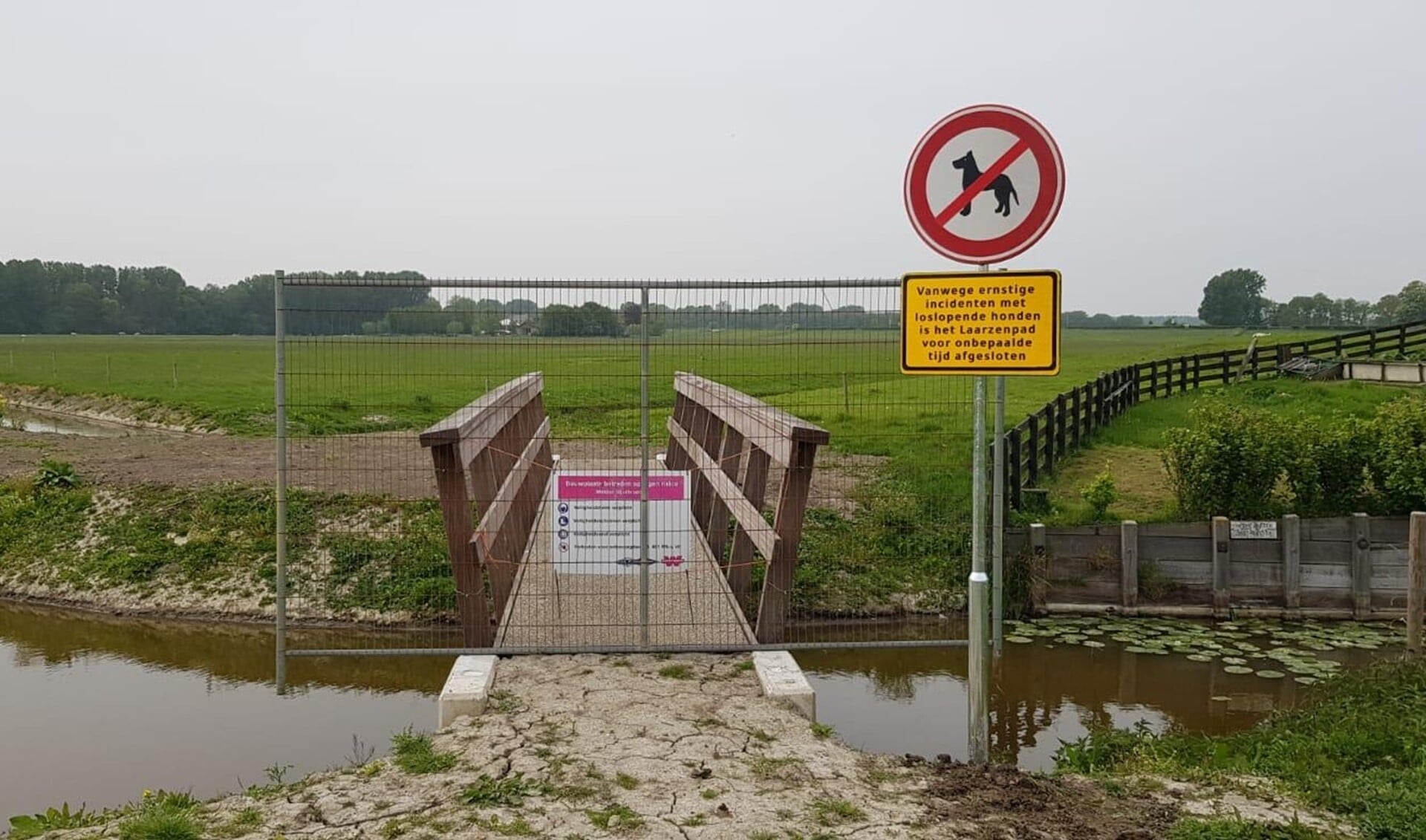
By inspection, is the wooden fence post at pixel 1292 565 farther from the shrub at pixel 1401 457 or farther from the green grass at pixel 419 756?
the green grass at pixel 419 756

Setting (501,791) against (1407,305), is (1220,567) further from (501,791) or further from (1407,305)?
(1407,305)

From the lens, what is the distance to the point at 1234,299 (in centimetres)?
9838

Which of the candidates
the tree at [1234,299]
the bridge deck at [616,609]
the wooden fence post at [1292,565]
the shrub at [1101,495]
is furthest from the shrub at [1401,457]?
the tree at [1234,299]

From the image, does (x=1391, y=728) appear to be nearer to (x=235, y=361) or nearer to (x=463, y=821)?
(x=463, y=821)

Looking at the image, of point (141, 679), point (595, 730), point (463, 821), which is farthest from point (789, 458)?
point (141, 679)

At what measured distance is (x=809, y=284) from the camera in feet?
19.2

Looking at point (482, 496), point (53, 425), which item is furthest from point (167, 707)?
point (53, 425)

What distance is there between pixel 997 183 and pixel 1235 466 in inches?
310

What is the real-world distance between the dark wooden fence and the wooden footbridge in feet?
15.4

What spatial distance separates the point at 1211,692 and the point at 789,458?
4.78 metres

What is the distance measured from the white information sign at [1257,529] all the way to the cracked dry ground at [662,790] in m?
6.72

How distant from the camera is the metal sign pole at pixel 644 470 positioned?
19.3 ft

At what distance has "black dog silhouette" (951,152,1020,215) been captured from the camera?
15.2 feet

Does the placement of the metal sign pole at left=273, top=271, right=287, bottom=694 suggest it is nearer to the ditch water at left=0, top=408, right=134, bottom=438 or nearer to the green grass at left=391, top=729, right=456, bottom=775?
the green grass at left=391, top=729, right=456, bottom=775
